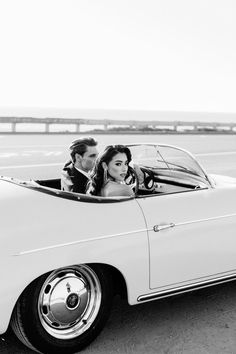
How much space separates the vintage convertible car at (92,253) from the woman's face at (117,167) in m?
0.32

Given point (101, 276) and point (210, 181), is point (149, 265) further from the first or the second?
point (210, 181)

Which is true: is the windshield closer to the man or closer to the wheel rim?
the man

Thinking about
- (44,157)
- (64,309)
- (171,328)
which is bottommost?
(44,157)

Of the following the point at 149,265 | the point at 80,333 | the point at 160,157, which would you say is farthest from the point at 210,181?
the point at 80,333

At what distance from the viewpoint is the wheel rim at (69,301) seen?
3.40 meters

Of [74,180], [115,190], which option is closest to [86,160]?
[74,180]

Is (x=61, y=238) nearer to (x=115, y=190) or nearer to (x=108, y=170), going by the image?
(x=115, y=190)

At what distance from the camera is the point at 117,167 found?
4051 mm

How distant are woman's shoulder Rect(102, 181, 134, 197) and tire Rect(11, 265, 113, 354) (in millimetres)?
591

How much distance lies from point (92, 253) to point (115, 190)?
652 mm

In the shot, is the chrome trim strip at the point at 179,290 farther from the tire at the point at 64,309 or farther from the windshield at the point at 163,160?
the windshield at the point at 163,160

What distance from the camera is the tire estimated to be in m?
3.29

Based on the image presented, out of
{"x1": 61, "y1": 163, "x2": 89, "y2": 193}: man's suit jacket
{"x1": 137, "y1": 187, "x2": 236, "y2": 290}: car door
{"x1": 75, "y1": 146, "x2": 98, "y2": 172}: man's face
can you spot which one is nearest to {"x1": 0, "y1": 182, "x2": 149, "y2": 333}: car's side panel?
{"x1": 137, "y1": 187, "x2": 236, "y2": 290}: car door

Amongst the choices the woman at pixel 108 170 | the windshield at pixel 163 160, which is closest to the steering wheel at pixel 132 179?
the windshield at pixel 163 160
